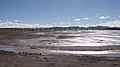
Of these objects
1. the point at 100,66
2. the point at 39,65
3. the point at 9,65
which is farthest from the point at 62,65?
the point at 9,65

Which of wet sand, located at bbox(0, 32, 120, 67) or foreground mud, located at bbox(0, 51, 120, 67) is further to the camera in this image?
wet sand, located at bbox(0, 32, 120, 67)

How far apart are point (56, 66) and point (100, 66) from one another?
2979mm

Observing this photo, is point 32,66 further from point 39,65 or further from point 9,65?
point 9,65

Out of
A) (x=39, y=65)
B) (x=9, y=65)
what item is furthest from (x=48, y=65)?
(x=9, y=65)

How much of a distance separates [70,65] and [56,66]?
3.40 feet

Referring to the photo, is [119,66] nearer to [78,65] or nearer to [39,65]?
[78,65]

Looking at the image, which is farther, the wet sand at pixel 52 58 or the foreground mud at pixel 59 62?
the wet sand at pixel 52 58

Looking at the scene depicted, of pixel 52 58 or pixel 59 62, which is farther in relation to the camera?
pixel 52 58

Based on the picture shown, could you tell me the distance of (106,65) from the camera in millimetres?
16094

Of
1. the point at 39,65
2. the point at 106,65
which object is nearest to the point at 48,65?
the point at 39,65

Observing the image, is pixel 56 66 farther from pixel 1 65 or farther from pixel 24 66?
pixel 1 65

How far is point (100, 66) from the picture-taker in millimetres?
15766

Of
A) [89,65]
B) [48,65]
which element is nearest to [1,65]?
[48,65]

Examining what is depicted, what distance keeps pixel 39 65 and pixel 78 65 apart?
2681 mm
